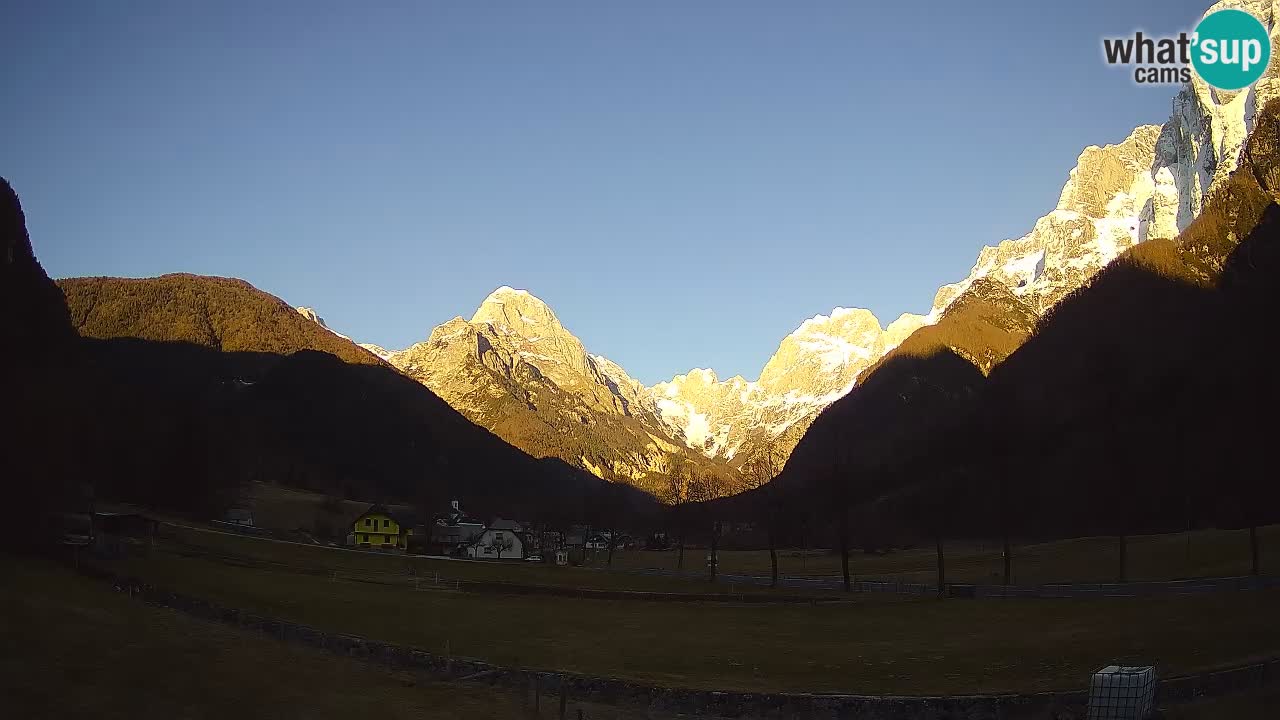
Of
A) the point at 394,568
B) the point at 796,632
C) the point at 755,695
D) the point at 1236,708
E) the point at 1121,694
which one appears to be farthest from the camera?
the point at 394,568

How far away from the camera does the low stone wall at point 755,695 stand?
34.0 m

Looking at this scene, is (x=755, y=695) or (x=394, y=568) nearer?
(x=755, y=695)

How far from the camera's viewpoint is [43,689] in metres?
31.0

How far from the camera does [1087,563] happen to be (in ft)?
330

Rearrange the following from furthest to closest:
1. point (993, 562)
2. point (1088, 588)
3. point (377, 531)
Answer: point (377, 531) < point (993, 562) < point (1088, 588)

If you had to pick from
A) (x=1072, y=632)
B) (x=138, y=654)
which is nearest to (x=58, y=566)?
(x=138, y=654)

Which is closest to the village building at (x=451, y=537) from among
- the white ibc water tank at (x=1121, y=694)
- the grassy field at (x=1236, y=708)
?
the grassy field at (x=1236, y=708)

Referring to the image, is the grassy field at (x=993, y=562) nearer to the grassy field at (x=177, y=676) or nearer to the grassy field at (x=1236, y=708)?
the grassy field at (x=1236, y=708)

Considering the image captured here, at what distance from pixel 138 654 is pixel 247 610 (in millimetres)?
17565

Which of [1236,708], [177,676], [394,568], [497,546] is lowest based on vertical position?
[497,546]

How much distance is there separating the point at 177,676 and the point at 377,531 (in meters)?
127

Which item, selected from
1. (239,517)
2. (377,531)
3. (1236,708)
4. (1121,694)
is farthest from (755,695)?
(377,531)

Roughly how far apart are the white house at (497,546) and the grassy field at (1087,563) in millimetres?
18807

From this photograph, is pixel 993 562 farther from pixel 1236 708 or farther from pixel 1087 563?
pixel 1236 708
